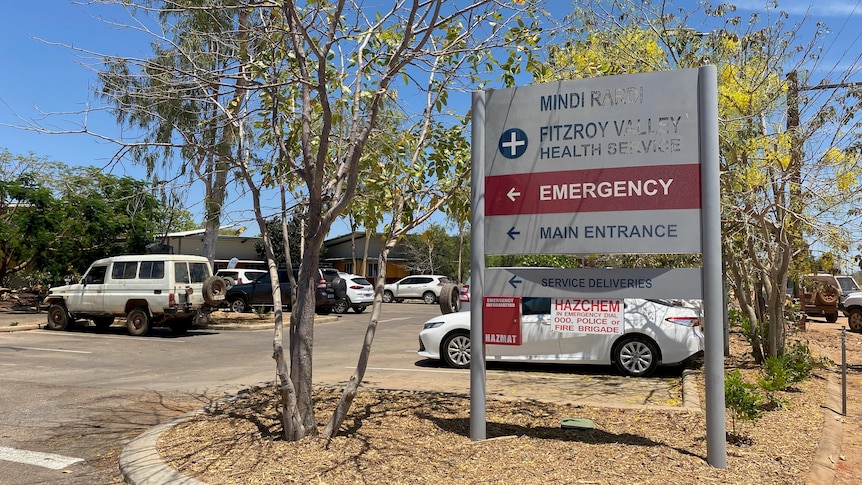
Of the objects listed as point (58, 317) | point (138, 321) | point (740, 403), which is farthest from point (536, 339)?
point (58, 317)

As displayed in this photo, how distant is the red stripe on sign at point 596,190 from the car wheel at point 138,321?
13326mm

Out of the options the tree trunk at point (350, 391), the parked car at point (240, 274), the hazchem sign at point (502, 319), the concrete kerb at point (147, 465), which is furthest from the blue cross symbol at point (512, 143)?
the parked car at point (240, 274)

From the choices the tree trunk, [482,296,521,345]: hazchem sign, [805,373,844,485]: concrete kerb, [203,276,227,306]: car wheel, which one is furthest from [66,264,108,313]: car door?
[805,373,844,485]: concrete kerb

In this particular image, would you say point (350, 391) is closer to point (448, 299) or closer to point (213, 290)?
point (448, 299)

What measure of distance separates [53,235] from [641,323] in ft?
68.9

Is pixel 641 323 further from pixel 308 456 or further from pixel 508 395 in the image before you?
pixel 308 456

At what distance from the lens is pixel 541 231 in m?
5.70

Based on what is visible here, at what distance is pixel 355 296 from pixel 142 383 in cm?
1737

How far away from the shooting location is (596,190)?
5.51 meters

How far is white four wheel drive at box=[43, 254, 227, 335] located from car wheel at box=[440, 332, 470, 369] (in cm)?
824

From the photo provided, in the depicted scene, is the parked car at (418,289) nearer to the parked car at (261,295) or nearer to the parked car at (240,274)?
the parked car at (240,274)

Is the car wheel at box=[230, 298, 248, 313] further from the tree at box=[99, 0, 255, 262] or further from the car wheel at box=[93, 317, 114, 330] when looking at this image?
the tree at box=[99, 0, 255, 262]

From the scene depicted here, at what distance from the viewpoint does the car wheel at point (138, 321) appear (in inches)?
648

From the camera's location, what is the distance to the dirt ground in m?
4.73
